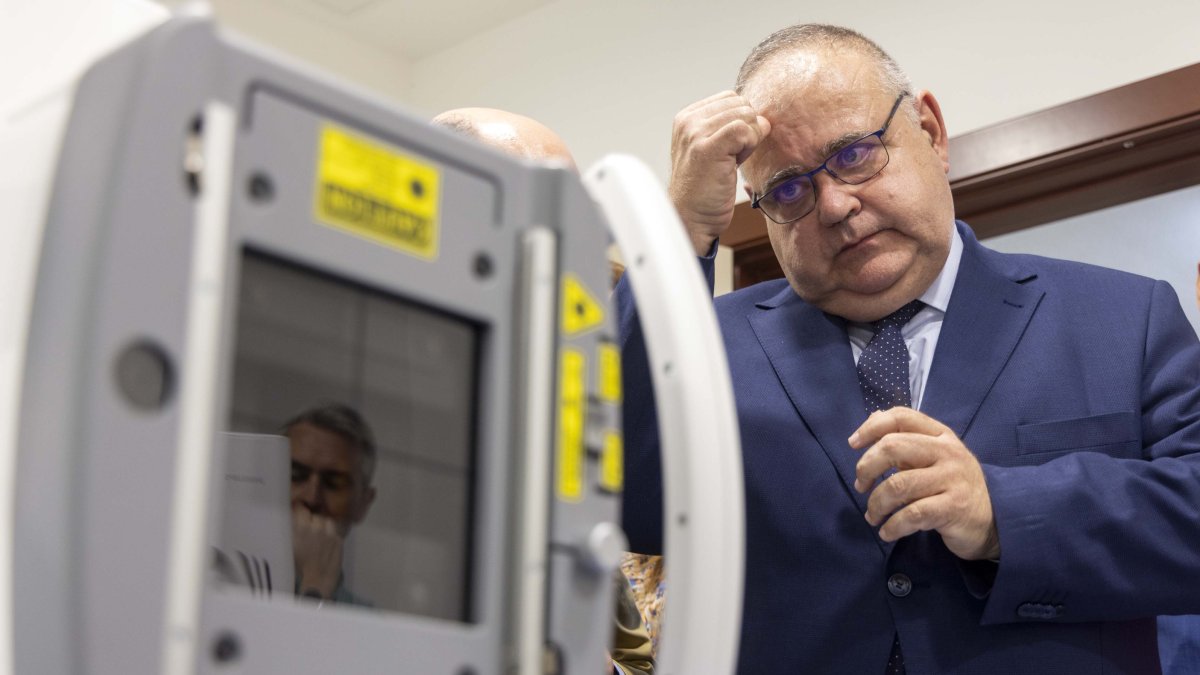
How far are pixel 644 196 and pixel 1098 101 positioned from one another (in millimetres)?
2180

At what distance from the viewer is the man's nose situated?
165 cm

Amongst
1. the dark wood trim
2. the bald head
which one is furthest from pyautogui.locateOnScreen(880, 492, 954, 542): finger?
the dark wood trim

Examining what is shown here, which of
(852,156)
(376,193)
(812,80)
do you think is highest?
(812,80)

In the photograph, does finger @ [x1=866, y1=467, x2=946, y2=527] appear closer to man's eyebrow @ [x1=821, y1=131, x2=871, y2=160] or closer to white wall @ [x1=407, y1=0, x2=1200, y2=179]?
man's eyebrow @ [x1=821, y1=131, x2=871, y2=160]

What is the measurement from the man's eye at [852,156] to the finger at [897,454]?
1.66 ft

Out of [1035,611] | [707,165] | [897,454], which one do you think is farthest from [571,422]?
[1035,611]

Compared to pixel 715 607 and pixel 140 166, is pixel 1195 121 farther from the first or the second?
pixel 140 166

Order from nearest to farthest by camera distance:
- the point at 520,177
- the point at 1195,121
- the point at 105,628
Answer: the point at 105,628, the point at 520,177, the point at 1195,121

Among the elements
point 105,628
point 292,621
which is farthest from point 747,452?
point 105,628

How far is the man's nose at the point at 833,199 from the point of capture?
1649mm

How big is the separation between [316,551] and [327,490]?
48 mm

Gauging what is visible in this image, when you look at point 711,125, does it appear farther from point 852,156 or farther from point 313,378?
point 313,378

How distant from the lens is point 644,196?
913 millimetres

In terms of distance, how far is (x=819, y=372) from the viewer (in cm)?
163
